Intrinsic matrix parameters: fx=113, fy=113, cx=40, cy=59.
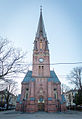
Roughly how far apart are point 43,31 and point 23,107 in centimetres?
2550

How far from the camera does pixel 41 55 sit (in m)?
35.1

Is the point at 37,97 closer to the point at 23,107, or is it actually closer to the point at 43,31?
the point at 23,107

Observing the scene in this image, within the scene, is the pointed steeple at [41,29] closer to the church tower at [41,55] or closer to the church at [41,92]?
the church tower at [41,55]

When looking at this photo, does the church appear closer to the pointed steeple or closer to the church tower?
the church tower

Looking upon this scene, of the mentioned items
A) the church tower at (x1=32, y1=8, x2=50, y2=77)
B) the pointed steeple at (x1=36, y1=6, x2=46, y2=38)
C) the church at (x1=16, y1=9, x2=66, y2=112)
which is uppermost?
the pointed steeple at (x1=36, y1=6, x2=46, y2=38)

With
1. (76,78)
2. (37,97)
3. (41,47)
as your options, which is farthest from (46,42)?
(37,97)

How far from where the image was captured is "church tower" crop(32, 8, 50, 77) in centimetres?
3291

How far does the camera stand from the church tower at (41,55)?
108 feet

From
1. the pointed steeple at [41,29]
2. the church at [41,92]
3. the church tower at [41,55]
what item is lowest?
the church at [41,92]

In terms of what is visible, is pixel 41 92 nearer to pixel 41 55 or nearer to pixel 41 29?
pixel 41 55

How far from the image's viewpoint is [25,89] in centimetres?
3269

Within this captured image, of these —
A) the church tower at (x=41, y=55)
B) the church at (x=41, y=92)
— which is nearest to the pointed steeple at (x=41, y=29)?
the church tower at (x=41, y=55)

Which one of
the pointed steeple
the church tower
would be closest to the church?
the church tower

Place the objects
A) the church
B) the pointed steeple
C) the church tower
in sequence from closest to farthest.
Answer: the church → the church tower → the pointed steeple
